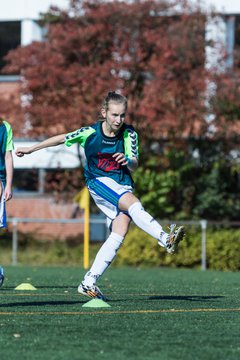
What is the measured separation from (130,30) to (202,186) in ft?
13.4

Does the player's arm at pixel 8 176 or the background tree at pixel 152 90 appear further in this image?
the background tree at pixel 152 90

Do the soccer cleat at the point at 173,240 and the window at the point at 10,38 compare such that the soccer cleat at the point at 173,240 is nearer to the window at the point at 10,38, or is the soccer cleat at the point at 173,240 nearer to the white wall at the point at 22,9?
the white wall at the point at 22,9

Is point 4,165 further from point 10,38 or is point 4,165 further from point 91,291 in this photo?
point 10,38

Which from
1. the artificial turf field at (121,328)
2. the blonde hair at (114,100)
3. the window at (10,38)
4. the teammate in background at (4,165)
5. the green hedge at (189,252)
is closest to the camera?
the artificial turf field at (121,328)

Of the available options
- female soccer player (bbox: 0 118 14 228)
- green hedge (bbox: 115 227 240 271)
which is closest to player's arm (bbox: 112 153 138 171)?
female soccer player (bbox: 0 118 14 228)

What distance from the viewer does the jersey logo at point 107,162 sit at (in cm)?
944

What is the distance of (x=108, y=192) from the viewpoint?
9.35m

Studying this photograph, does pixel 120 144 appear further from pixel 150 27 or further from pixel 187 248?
pixel 150 27

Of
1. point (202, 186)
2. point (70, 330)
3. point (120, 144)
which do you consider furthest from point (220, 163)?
point (70, 330)

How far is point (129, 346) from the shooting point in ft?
20.6

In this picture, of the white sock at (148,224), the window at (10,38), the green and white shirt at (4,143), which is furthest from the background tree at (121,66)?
the white sock at (148,224)

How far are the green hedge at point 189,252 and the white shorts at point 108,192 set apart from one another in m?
12.5

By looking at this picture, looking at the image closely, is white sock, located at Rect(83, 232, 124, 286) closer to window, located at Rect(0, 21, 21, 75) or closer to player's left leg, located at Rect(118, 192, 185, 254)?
player's left leg, located at Rect(118, 192, 185, 254)

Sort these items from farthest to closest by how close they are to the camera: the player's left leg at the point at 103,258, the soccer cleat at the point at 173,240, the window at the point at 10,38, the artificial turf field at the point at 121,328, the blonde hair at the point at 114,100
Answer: the window at the point at 10,38
the blonde hair at the point at 114,100
the player's left leg at the point at 103,258
the soccer cleat at the point at 173,240
the artificial turf field at the point at 121,328
